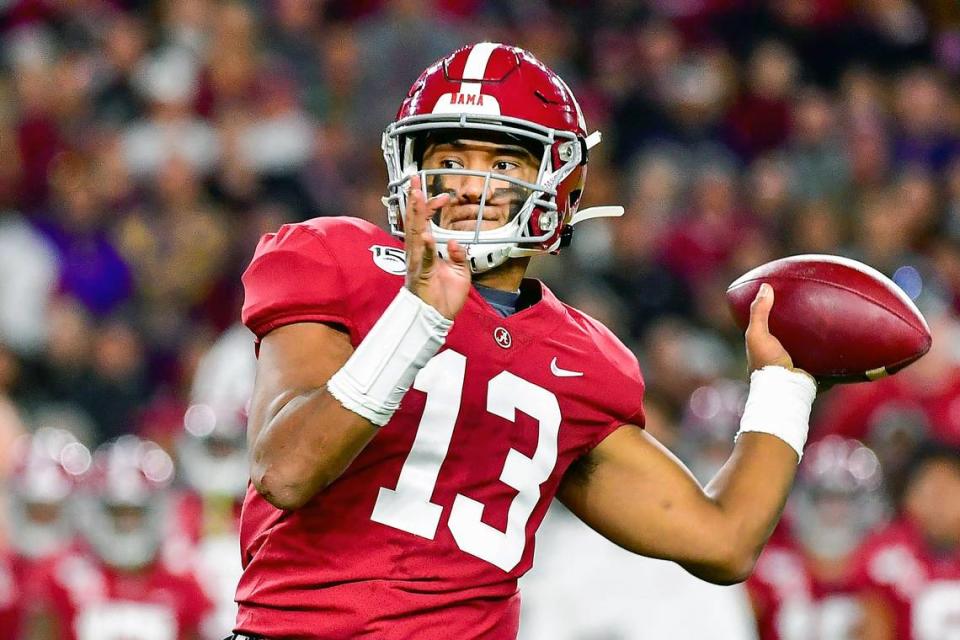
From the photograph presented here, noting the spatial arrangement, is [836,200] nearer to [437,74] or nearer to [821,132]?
[821,132]

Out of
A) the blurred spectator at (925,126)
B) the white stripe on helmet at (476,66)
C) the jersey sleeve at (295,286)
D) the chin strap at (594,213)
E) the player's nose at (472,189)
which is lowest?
the jersey sleeve at (295,286)

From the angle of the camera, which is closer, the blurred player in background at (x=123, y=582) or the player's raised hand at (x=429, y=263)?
the player's raised hand at (x=429, y=263)

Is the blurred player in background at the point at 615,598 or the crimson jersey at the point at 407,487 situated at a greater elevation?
the crimson jersey at the point at 407,487

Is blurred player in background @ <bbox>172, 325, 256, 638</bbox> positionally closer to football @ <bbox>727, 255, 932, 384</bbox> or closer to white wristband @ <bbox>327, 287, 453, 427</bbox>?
football @ <bbox>727, 255, 932, 384</bbox>

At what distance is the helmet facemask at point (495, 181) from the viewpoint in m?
2.43

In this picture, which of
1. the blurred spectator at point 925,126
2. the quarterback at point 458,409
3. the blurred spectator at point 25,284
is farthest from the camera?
the blurred spectator at point 925,126

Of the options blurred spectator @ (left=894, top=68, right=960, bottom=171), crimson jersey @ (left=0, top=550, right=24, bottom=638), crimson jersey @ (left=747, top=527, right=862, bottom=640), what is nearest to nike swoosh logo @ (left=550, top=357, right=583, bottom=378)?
crimson jersey @ (left=747, top=527, right=862, bottom=640)

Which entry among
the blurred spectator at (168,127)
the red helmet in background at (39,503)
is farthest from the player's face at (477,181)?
the blurred spectator at (168,127)

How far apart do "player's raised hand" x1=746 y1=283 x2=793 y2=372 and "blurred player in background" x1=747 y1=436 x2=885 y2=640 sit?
10.1 feet

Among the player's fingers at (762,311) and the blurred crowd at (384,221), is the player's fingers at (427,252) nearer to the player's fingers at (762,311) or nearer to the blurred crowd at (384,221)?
the player's fingers at (762,311)

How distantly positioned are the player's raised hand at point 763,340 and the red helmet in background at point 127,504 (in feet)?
11.3

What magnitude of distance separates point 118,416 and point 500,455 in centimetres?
469

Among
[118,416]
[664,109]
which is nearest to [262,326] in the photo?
[118,416]

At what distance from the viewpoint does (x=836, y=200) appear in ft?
24.9
